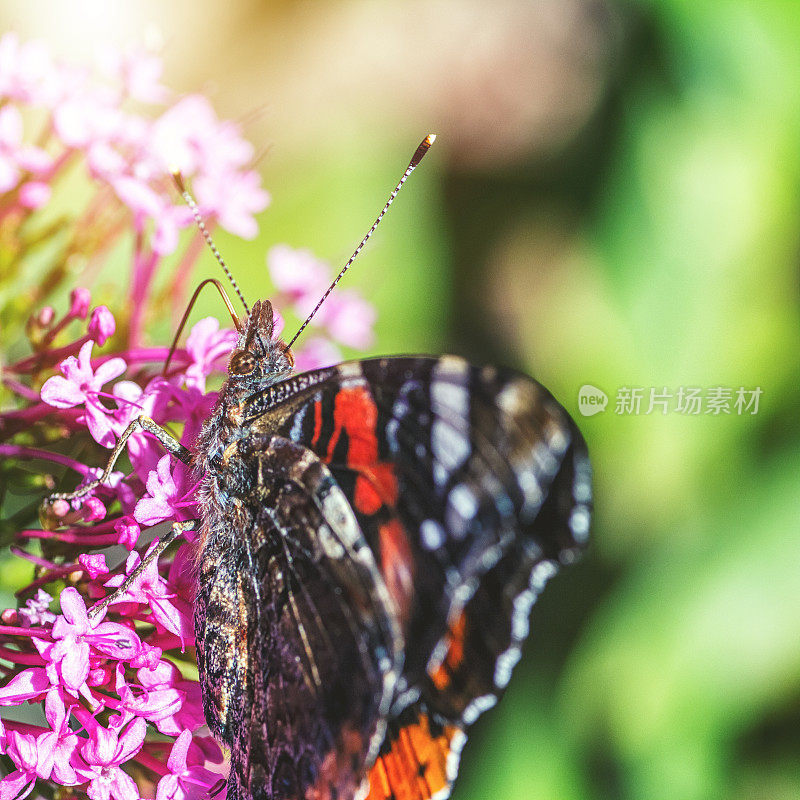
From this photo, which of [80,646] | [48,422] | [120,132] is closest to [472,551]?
[80,646]

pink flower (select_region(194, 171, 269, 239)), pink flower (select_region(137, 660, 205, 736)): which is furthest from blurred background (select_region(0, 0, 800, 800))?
pink flower (select_region(137, 660, 205, 736))

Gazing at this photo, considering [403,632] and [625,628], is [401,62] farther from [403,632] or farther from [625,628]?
[403,632]

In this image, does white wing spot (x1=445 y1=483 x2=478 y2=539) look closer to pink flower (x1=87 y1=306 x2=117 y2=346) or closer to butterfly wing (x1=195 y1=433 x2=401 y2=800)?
butterfly wing (x1=195 y1=433 x2=401 y2=800)

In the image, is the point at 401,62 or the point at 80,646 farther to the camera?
the point at 401,62

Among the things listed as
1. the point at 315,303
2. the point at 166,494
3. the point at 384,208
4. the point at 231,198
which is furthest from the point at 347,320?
the point at 166,494

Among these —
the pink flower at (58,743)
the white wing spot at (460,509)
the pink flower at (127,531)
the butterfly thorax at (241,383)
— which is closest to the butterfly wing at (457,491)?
the white wing spot at (460,509)

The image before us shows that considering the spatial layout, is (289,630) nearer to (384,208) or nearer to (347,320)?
(384,208)

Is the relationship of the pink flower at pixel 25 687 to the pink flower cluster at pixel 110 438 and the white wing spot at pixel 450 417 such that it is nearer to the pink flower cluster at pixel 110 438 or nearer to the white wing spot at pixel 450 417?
the pink flower cluster at pixel 110 438
